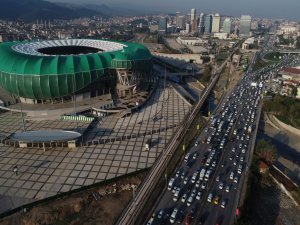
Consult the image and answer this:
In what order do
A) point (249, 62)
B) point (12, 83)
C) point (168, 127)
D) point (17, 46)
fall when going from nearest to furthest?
point (168, 127) < point (12, 83) < point (17, 46) < point (249, 62)

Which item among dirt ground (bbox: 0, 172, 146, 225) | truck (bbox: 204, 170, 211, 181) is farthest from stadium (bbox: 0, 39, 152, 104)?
truck (bbox: 204, 170, 211, 181)

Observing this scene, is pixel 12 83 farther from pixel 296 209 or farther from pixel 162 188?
pixel 296 209

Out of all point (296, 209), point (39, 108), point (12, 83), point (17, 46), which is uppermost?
point (17, 46)

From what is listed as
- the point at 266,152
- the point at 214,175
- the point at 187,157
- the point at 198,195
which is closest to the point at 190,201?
the point at 198,195

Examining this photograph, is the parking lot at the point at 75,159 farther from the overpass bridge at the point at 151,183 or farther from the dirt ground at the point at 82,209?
A: the dirt ground at the point at 82,209

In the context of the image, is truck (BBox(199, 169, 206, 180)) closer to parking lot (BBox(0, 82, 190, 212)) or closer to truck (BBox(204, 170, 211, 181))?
truck (BBox(204, 170, 211, 181))

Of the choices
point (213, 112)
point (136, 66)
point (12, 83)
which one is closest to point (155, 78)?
point (136, 66)
